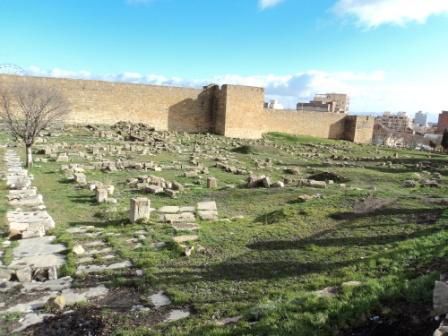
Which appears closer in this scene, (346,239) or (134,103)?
(346,239)

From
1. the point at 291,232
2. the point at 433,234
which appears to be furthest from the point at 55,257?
the point at 433,234

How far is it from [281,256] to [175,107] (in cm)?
2947

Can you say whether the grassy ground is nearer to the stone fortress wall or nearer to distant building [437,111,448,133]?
the stone fortress wall

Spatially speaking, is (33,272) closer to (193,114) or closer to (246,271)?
(246,271)

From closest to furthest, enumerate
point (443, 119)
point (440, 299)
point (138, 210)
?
1. point (440, 299)
2. point (138, 210)
3. point (443, 119)

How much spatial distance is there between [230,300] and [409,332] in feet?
7.06

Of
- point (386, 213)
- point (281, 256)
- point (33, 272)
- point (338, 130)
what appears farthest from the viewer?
point (338, 130)

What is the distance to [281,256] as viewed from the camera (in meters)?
7.02

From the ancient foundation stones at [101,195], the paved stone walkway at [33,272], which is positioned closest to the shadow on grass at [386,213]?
the ancient foundation stones at [101,195]

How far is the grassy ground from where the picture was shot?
464 centimetres

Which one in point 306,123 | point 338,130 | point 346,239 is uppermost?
point 306,123

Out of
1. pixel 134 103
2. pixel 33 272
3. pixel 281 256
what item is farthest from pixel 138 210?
pixel 134 103

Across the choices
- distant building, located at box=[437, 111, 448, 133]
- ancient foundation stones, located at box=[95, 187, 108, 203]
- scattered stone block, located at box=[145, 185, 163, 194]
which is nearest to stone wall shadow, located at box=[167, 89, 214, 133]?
scattered stone block, located at box=[145, 185, 163, 194]

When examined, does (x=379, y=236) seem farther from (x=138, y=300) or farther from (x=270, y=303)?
(x=138, y=300)
